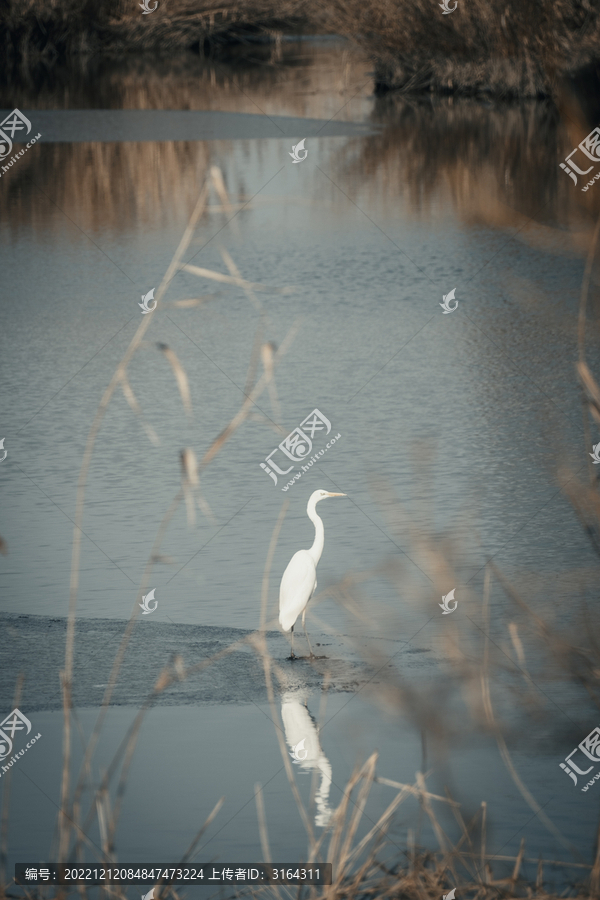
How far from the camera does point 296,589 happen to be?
6.18 m

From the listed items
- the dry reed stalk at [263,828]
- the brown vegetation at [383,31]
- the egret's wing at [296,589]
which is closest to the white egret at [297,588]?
the egret's wing at [296,589]

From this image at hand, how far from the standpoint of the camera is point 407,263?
1561 cm

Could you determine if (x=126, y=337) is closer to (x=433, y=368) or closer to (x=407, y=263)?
(x=433, y=368)

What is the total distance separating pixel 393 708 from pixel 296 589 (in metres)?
0.81

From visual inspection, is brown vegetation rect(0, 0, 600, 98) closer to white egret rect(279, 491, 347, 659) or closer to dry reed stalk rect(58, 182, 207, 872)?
white egret rect(279, 491, 347, 659)

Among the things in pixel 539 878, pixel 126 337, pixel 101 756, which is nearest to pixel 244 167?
pixel 126 337

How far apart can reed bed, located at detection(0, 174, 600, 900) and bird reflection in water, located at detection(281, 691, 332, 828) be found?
70 mm

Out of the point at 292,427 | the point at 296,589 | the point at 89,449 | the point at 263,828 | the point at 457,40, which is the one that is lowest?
the point at 292,427

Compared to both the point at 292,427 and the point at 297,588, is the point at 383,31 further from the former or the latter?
the point at 297,588

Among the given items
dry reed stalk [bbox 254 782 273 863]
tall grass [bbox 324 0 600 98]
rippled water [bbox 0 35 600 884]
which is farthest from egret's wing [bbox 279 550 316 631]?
tall grass [bbox 324 0 600 98]

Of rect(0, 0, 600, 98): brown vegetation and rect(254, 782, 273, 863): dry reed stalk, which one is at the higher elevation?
rect(0, 0, 600, 98): brown vegetation

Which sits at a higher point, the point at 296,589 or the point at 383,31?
the point at 383,31

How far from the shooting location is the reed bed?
2.87 meters

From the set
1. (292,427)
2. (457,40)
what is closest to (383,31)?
(457,40)
